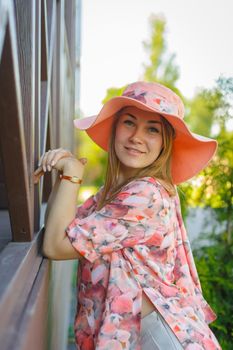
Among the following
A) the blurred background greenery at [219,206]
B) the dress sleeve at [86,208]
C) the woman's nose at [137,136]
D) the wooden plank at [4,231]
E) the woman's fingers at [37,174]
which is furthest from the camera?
the blurred background greenery at [219,206]

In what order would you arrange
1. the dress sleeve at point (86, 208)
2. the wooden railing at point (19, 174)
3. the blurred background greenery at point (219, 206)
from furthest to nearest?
the blurred background greenery at point (219, 206) → the dress sleeve at point (86, 208) → the wooden railing at point (19, 174)

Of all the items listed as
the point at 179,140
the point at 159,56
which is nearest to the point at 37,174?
the point at 179,140

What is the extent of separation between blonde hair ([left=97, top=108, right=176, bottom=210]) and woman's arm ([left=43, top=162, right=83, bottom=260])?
22 centimetres

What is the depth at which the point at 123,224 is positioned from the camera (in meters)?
1.66

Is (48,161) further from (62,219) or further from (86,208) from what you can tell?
(86,208)

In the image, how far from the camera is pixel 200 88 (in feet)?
11.5

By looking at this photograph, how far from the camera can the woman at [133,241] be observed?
1645 mm

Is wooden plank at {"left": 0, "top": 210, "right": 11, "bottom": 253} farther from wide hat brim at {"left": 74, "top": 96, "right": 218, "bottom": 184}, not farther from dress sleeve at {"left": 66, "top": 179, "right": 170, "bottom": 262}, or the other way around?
wide hat brim at {"left": 74, "top": 96, "right": 218, "bottom": 184}

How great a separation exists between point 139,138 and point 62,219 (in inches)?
17.9

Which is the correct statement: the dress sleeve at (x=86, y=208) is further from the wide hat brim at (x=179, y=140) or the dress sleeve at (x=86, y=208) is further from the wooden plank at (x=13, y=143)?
the wooden plank at (x=13, y=143)

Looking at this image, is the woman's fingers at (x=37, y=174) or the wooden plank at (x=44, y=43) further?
the wooden plank at (x=44, y=43)

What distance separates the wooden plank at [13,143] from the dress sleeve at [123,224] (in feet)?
0.82

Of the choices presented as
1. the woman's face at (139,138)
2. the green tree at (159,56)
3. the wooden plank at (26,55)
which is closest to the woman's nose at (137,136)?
the woman's face at (139,138)

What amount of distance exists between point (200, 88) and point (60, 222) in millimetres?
2141
